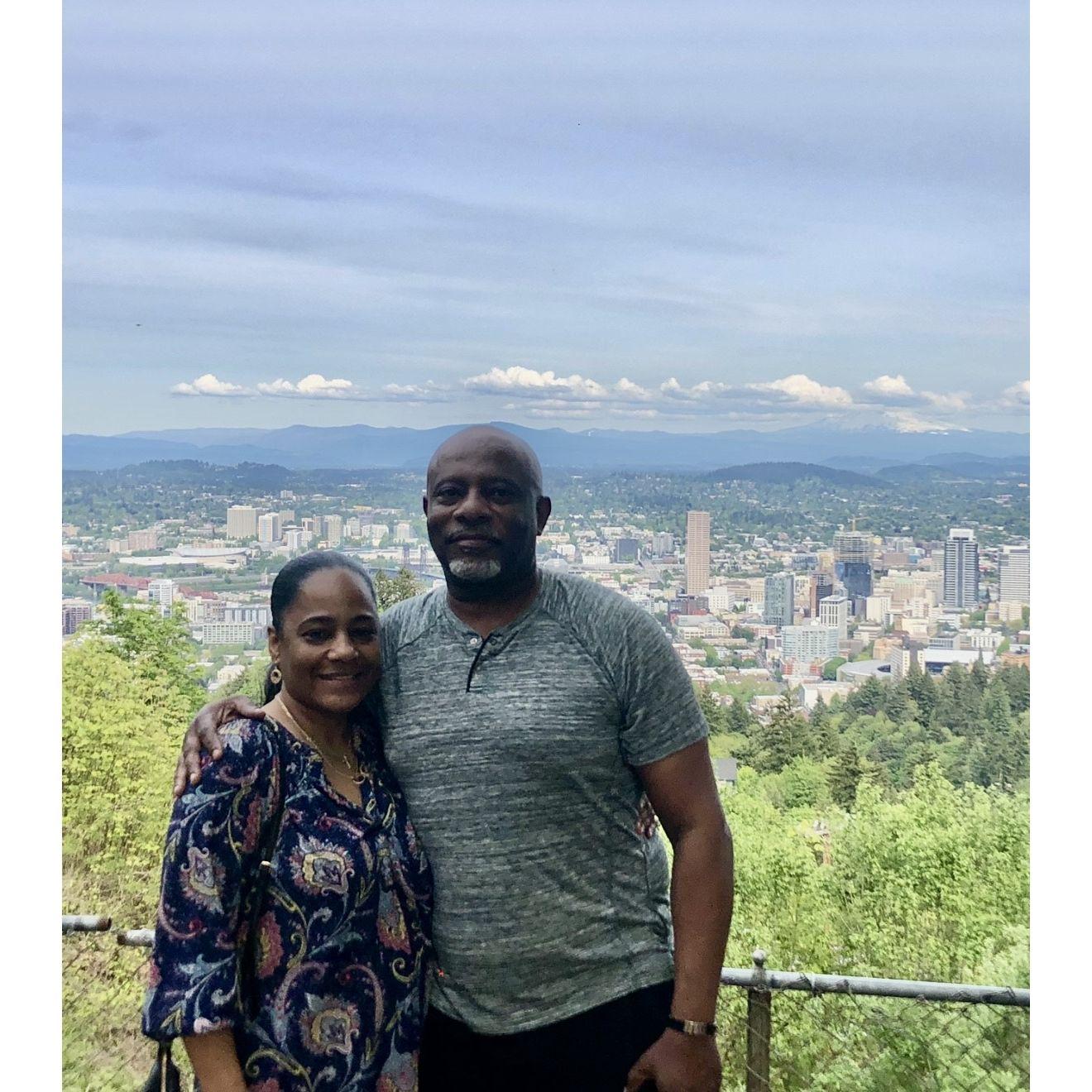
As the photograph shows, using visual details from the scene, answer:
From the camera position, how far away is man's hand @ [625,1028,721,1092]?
3.86ft

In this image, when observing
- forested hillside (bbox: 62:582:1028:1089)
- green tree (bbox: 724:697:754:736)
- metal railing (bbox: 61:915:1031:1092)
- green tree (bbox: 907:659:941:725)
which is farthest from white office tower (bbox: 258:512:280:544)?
green tree (bbox: 907:659:941:725)

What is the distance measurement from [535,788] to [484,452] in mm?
366

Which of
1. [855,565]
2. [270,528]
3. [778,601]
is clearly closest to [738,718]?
[778,601]

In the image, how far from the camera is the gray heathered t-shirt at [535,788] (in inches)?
46.1

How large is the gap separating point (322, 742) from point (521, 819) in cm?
23

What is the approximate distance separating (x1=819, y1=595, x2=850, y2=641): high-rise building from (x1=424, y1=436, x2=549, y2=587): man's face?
39.2 feet

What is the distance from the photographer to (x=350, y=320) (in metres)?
18.2

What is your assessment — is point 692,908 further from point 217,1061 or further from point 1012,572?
point 1012,572

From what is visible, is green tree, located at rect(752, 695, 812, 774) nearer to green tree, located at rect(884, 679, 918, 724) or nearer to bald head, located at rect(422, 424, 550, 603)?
green tree, located at rect(884, 679, 918, 724)

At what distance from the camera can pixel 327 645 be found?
1.13 m

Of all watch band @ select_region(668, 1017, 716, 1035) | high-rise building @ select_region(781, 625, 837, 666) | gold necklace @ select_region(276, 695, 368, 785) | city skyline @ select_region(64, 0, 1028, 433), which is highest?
city skyline @ select_region(64, 0, 1028, 433)

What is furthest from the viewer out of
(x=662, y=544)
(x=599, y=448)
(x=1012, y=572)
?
(x=1012, y=572)
